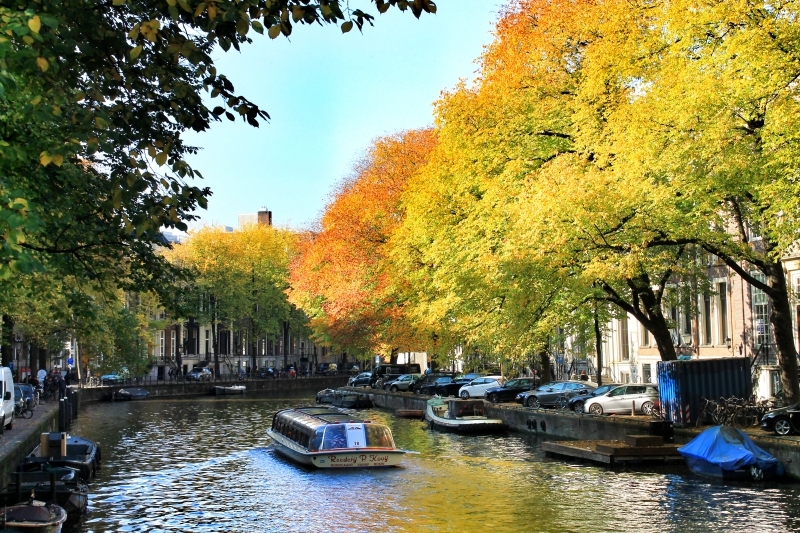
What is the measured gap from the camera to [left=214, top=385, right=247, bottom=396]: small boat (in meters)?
95.3

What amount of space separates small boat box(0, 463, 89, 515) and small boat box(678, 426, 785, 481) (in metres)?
18.2

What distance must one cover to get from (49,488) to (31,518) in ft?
12.4

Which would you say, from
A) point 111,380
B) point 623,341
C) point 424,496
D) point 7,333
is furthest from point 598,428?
point 111,380

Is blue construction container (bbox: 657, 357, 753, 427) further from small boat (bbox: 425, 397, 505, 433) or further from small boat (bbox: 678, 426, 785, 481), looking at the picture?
small boat (bbox: 425, 397, 505, 433)

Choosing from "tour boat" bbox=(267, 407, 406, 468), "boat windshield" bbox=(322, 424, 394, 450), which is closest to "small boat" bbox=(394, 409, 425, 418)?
"tour boat" bbox=(267, 407, 406, 468)

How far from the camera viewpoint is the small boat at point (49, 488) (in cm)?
2262

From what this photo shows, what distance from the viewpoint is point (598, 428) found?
39.7 meters

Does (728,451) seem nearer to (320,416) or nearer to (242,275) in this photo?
(320,416)

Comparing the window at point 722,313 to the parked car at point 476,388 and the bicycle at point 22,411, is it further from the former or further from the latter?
the bicycle at point 22,411

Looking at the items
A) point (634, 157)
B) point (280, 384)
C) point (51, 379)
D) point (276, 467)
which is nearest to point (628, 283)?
point (634, 157)

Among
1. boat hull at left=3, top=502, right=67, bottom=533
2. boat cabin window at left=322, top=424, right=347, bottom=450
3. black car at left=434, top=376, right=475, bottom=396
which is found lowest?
boat hull at left=3, top=502, right=67, bottom=533

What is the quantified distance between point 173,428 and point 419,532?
3430cm

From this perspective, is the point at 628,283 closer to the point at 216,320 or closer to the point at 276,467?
the point at 276,467

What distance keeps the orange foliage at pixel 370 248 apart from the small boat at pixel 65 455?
109ft
